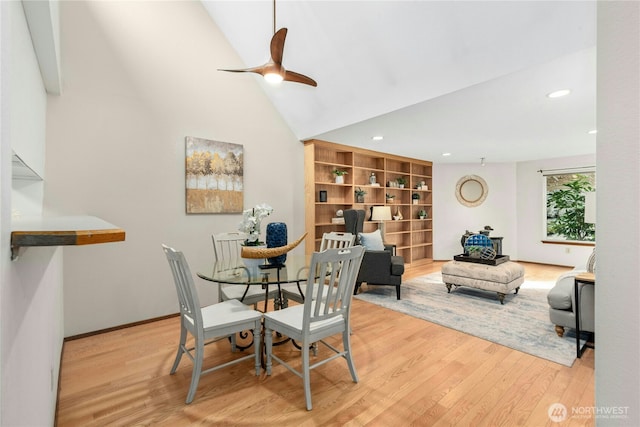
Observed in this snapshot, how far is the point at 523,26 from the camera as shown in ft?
6.95

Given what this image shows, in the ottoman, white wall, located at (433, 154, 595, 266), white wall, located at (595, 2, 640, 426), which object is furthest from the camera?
white wall, located at (433, 154, 595, 266)

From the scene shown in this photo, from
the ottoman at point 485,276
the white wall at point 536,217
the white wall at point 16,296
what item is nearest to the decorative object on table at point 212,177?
the white wall at point 16,296

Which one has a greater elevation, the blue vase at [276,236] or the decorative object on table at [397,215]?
the decorative object on table at [397,215]

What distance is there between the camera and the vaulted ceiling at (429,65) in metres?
2.16

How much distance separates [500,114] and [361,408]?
3302mm

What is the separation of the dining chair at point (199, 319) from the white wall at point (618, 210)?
1.77 m

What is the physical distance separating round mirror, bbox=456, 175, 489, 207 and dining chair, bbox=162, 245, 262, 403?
6.36 m

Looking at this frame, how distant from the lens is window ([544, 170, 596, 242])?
6.04 meters

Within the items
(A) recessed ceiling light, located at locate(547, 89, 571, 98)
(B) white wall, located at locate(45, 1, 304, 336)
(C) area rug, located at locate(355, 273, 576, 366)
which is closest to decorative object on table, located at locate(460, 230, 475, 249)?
(C) area rug, located at locate(355, 273, 576, 366)

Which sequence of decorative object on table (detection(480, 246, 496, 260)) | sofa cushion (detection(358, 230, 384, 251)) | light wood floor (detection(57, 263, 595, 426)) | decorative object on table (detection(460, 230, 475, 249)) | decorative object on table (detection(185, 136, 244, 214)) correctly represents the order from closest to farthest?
light wood floor (detection(57, 263, 595, 426)), decorative object on table (detection(185, 136, 244, 214)), decorative object on table (detection(480, 246, 496, 260)), sofa cushion (detection(358, 230, 384, 251)), decorative object on table (detection(460, 230, 475, 249))

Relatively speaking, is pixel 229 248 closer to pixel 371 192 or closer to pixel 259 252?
pixel 259 252

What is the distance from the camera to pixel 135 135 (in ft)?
10.4

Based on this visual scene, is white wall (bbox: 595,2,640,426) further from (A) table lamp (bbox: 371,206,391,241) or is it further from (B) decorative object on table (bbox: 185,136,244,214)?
(A) table lamp (bbox: 371,206,391,241)

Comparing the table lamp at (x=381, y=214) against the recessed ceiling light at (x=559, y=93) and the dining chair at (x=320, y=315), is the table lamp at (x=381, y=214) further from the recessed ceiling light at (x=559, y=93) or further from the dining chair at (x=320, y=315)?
the dining chair at (x=320, y=315)
